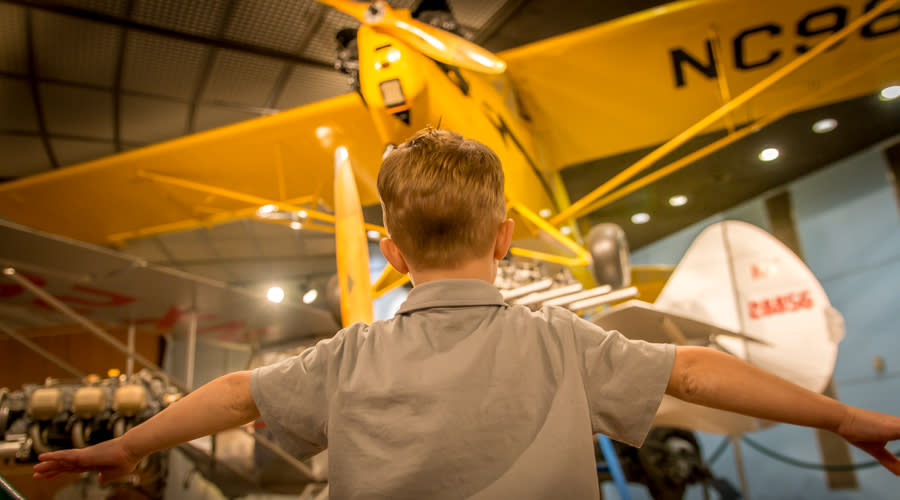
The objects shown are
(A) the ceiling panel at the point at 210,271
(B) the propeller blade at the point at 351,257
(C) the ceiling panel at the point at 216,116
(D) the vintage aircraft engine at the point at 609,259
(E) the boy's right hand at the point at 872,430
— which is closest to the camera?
(E) the boy's right hand at the point at 872,430

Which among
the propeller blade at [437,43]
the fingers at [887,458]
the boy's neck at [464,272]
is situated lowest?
the fingers at [887,458]

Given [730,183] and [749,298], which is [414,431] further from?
[730,183]

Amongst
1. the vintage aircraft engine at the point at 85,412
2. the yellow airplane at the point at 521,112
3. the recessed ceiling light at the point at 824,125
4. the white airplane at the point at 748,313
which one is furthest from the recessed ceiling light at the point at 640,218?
the vintage aircraft engine at the point at 85,412

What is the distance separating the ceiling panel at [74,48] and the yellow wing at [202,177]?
1.60 ft

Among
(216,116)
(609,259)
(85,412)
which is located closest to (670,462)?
(609,259)

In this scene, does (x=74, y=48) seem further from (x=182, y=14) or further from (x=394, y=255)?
(x=394, y=255)

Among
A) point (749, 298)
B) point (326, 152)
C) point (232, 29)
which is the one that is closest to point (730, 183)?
point (749, 298)

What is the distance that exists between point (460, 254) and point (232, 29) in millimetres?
2796

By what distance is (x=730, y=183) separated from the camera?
15.9 feet

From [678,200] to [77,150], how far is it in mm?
5093

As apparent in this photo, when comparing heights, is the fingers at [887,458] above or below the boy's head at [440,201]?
below

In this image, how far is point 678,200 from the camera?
5.18m

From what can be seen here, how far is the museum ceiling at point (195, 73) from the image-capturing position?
106 inches

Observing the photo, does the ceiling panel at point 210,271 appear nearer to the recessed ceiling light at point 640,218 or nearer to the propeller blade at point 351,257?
the recessed ceiling light at point 640,218
